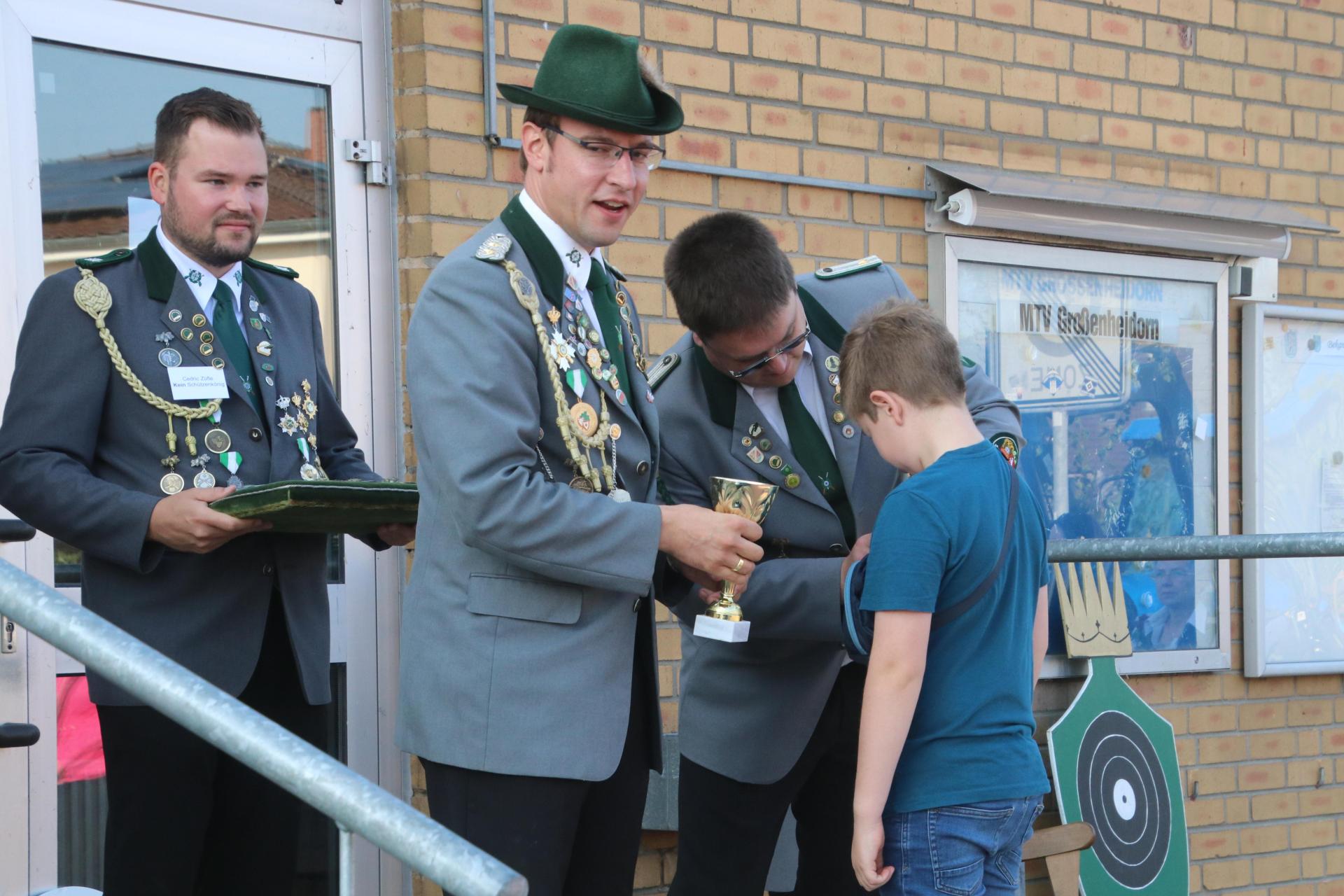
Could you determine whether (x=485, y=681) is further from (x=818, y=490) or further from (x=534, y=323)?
(x=818, y=490)

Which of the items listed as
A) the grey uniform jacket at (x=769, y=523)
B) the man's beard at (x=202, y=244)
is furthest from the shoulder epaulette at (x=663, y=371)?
the man's beard at (x=202, y=244)

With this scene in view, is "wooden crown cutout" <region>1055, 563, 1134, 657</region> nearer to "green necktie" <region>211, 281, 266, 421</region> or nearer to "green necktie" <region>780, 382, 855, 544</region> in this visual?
"green necktie" <region>780, 382, 855, 544</region>

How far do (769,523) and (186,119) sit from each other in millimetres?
1227

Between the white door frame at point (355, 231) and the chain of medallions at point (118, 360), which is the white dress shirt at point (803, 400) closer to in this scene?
the chain of medallions at point (118, 360)

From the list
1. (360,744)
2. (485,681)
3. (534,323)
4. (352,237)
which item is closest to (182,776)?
(485,681)

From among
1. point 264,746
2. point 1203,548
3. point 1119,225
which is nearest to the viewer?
point 264,746

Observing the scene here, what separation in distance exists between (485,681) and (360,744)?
1.58 metres

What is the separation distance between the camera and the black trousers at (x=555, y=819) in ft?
7.27

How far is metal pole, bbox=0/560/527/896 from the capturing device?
4.42 feet

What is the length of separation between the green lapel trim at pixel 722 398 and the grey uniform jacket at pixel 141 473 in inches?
28.9

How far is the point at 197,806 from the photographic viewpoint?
255cm

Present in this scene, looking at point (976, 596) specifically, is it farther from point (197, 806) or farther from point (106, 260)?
point (106, 260)

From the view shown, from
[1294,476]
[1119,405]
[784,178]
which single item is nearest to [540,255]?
[784,178]

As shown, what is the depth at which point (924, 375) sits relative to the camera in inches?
98.1
